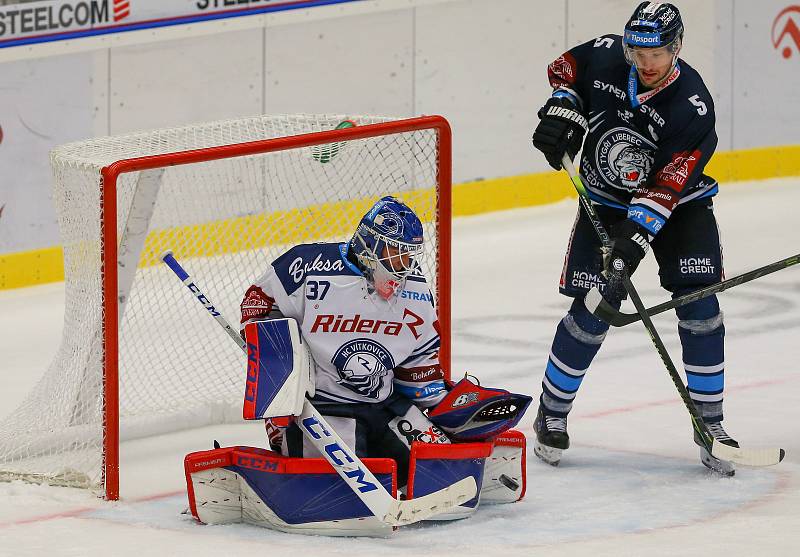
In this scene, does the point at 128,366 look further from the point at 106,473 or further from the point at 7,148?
the point at 7,148

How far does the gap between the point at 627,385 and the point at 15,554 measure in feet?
8.05

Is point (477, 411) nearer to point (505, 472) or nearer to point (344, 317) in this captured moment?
point (505, 472)

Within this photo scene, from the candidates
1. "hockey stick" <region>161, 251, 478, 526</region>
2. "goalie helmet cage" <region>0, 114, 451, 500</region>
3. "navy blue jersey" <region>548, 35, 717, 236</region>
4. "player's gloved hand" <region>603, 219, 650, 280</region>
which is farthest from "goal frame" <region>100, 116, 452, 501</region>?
"player's gloved hand" <region>603, 219, 650, 280</region>

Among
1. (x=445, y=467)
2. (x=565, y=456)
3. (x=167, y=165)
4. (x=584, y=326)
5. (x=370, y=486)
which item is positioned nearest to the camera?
(x=370, y=486)

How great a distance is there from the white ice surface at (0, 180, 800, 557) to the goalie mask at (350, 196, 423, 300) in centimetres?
60

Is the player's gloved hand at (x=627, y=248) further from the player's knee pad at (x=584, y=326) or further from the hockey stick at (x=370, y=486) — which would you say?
the hockey stick at (x=370, y=486)

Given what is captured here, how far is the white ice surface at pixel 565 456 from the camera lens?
3734mm

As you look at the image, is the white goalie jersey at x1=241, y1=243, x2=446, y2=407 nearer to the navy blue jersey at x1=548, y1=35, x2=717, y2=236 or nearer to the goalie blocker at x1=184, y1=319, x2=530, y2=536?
the goalie blocker at x1=184, y1=319, x2=530, y2=536

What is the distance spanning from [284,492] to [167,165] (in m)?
0.96

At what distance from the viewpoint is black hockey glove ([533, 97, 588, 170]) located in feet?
14.5

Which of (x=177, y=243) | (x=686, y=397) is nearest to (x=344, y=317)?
(x=686, y=397)

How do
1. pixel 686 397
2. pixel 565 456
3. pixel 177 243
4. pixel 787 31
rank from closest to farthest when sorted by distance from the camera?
pixel 686 397 → pixel 565 456 → pixel 177 243 → pixel 787 31

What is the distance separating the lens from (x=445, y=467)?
3871mm

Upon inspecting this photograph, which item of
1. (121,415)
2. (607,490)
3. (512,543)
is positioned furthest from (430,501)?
(121,415)
